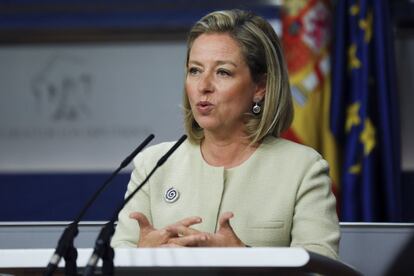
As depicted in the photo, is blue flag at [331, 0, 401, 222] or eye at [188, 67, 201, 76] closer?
eye at [188, 67, 201, 76]

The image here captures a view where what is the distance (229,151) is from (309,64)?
223cm

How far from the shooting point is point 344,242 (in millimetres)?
2703

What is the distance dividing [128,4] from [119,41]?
27 centimetres

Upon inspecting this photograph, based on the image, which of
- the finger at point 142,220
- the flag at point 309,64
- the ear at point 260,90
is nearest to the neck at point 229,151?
the ear at point 260,90

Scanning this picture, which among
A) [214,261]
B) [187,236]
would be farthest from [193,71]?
[214,261]

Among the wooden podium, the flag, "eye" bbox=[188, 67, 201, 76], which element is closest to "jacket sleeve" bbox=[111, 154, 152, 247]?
"eye" bbox=[188, 67, 201, 76]

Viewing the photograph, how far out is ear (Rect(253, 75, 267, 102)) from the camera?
2609 mm

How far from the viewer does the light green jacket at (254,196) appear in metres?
2.45

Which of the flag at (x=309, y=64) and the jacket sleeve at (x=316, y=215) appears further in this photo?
the flag at (x=309, y=64)

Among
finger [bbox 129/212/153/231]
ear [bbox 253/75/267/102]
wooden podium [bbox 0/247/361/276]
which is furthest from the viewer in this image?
ear [bbox 253/75/267/102]

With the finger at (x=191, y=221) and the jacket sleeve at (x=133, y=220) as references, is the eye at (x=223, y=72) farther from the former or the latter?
the finger at (x=191, y=221)

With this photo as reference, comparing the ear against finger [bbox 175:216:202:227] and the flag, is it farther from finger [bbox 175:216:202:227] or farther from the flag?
the flag

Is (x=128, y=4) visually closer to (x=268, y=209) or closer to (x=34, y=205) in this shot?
(x=34, y=205)

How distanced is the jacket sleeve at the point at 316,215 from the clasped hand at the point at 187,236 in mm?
262
